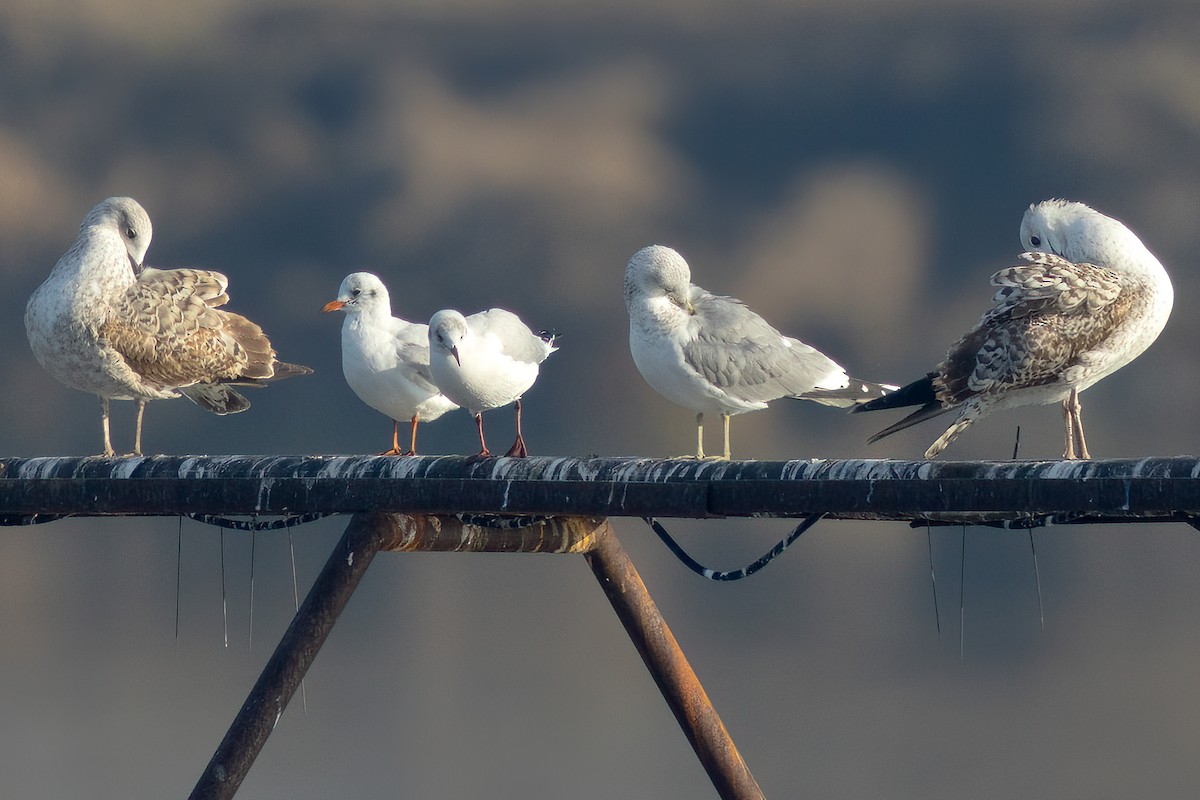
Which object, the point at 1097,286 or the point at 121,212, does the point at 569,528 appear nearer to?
the point at 1097,286

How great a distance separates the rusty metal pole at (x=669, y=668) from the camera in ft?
19.9

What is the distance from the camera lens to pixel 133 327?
7.45 metres

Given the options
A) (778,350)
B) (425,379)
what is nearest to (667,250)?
(778,350)

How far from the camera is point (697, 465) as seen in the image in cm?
530

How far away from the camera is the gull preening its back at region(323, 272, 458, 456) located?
7.26m

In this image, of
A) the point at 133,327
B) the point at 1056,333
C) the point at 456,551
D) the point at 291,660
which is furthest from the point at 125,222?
the point at 1056,333

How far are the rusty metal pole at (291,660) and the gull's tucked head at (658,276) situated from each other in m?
1.58

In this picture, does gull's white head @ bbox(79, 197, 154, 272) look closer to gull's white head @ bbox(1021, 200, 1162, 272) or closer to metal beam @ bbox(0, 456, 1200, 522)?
metal beam @ bbox(0, 456, 1200, 522)

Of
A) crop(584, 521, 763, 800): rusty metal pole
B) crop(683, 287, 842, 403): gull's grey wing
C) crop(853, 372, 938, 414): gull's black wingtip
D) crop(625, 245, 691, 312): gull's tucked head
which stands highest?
crop(625, 245, 691, 312): gull's tucked head

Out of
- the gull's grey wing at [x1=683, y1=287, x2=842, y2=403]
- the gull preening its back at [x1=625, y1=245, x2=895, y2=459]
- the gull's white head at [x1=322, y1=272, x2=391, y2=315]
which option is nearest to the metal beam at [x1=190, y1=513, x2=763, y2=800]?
the gull preening its back at [x1=625, y1=245, x2=895, y2=459]

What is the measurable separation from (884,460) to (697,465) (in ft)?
2.08

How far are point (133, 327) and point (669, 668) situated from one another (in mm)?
3041

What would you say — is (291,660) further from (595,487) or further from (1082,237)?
(1082,237)

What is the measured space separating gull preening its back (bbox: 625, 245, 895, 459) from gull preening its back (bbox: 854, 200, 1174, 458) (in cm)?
42
